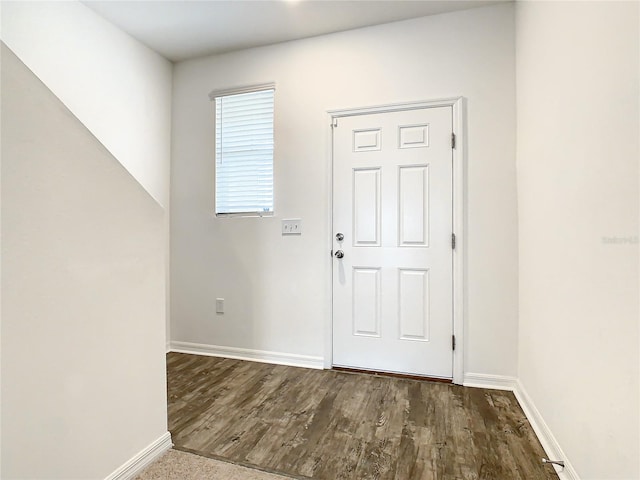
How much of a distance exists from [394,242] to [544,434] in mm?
1405

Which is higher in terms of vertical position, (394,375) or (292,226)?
(292,226)

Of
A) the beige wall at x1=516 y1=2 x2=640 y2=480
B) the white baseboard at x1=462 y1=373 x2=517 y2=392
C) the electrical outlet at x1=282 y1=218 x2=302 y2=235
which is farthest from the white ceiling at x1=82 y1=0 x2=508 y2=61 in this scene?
the white baseboard at x1=462 y1=373 x2=517 y2=392

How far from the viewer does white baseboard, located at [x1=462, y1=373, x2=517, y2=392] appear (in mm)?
2289

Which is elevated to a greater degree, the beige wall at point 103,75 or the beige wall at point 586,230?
the beige wall at point 103,75

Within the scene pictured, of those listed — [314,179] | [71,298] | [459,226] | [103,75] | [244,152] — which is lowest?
[71,298]

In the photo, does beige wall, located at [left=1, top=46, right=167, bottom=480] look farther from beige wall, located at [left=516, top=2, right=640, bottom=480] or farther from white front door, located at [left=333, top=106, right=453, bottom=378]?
beige wall, located at [left=516, top=2, right=640, bottom=480]

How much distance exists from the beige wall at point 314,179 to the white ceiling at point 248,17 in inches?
3.7

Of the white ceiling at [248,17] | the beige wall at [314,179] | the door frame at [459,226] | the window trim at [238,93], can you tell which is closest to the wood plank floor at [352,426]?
the door frame at [459,226]

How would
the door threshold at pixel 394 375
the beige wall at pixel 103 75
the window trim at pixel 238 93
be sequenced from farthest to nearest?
1. the window trim at pixel 238 93
2. the door threshold at pixel 394 375
3. the beige wall at pixel 103 75

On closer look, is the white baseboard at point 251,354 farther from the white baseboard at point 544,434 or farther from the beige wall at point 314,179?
the white baseboard at point 544,434

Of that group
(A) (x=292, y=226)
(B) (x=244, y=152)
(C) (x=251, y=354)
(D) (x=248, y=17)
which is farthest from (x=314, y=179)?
(C) (x=251, y=354)

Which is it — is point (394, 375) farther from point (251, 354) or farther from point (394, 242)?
point (251, 354)

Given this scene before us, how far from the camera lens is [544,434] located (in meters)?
1.65

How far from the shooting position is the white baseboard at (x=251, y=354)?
107 inches
